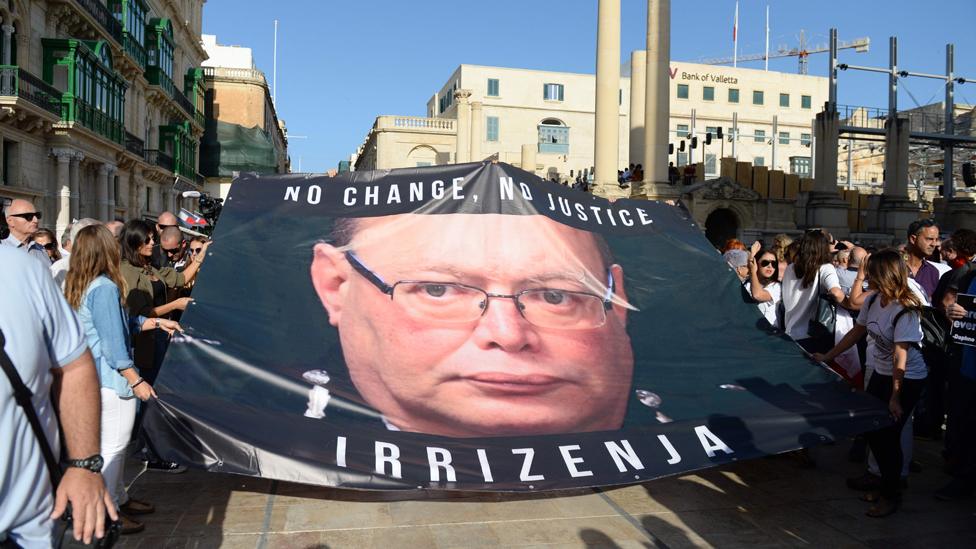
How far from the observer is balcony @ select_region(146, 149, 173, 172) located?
1423 inches

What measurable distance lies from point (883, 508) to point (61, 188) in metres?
25.2

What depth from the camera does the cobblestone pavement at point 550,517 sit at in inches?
183

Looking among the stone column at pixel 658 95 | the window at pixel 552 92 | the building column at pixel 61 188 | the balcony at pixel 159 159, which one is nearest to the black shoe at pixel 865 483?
the stone column at pixel 658 95

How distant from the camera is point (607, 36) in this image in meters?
22.2

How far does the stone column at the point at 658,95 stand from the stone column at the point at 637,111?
5.68 m

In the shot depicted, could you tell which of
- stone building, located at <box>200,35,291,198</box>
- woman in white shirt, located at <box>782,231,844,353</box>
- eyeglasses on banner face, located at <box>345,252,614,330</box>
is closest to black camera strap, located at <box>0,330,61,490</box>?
eyeglasses on banner face, located at <box>345,252,614,330</box>

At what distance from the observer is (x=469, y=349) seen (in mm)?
5426

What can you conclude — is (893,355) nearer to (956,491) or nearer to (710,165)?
(956,491)

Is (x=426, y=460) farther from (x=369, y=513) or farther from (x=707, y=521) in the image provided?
(x=707, y=521)

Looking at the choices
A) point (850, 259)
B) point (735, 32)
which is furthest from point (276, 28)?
point (850, 259)

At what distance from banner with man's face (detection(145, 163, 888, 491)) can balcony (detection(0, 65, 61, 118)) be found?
59.7 ft

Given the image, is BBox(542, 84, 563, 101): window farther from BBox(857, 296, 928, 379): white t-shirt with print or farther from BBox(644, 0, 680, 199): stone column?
BBox(857, 296, 928, 379): white t-shirt with print

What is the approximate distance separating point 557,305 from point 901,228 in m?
27.5

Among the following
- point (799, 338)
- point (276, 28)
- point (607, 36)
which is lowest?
point (799, 338)
